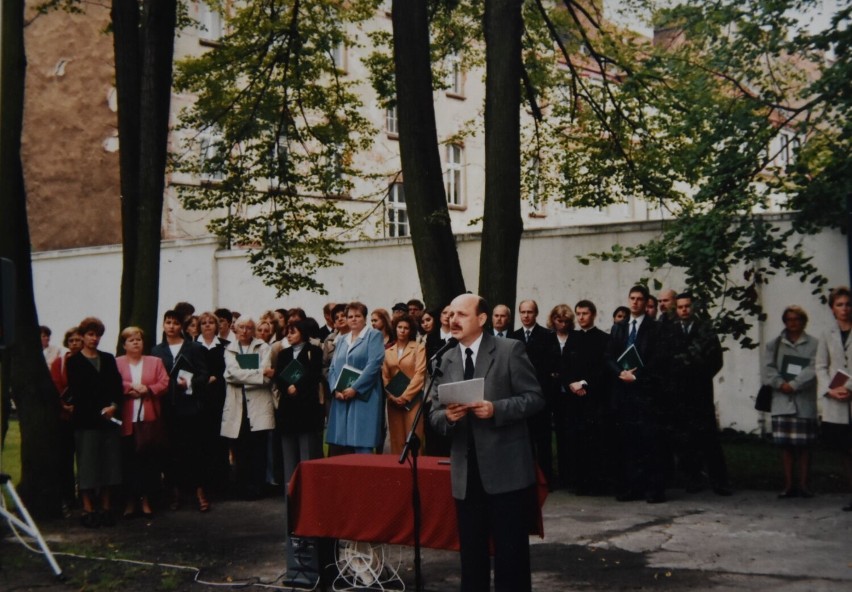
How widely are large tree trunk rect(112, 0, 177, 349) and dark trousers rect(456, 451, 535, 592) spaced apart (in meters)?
7.74

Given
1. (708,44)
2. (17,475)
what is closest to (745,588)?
(708,44)

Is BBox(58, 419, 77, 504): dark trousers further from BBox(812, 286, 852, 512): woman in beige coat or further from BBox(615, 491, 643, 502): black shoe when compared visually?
BBox(812, 286, 852, 512): woman in beige coat

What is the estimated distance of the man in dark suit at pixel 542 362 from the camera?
1381 cm

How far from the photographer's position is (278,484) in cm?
1420

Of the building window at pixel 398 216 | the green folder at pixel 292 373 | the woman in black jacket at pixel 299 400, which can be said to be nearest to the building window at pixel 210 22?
the building window at pixel 398 216

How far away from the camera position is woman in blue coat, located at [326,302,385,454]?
39.3ft

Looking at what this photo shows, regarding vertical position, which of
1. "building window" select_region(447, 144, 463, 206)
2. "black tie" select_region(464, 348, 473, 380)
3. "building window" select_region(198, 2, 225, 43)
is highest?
"building window" select_region(198, 2, 225, 43)

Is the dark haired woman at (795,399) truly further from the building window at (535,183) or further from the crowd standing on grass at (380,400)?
the building window at (535,183)

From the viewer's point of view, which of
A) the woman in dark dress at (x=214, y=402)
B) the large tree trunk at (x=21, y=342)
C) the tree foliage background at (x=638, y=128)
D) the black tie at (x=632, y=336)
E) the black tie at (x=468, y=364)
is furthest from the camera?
the woman in dark dress at (x=214, y=402)

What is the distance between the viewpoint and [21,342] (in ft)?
41.6

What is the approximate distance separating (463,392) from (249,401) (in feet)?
23.7

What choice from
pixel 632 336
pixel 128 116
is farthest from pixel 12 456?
pixel 632 336

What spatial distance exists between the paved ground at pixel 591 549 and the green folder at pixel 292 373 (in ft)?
4.58

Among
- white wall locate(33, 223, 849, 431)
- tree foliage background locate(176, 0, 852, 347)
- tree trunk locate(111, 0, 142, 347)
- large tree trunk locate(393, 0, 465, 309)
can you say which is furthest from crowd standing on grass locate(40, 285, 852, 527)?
white wall locate(33, 223, 849, 431)
